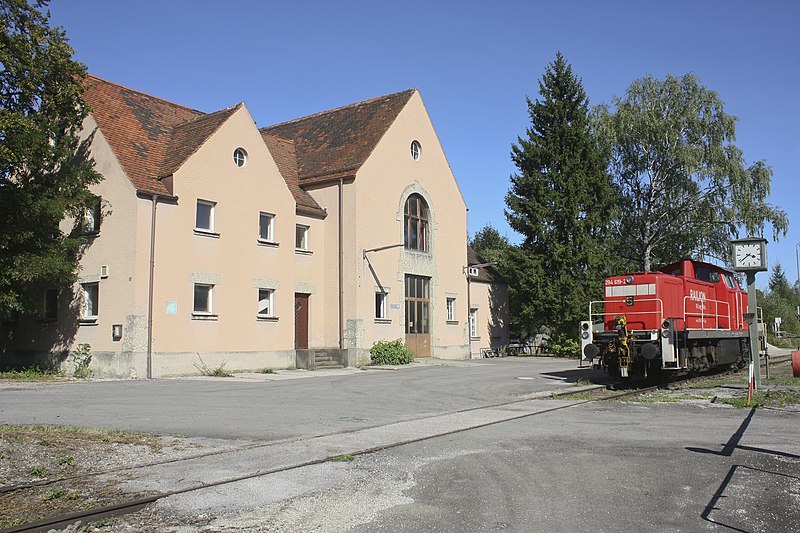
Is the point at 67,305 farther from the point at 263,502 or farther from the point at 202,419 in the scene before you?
the point at 263,502

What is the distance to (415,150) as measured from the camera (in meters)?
31.7

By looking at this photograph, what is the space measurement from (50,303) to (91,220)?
3.71 meters

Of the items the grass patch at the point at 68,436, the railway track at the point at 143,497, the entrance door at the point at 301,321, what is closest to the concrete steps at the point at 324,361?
the entrance door at the point at 301,321

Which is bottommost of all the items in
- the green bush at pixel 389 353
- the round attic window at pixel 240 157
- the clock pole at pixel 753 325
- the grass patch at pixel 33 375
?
the grass patch at pixel 33 375

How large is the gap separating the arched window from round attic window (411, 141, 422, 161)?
182 cm

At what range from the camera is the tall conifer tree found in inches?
1324

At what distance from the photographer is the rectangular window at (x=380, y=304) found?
2900 cm

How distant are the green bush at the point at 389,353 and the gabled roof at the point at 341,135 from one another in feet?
23.6

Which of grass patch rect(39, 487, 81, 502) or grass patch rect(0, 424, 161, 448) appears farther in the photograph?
grass patch rect(0, 424, 161, 448)

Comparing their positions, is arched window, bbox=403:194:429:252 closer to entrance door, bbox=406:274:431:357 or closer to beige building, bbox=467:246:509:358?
entrance door, bbox=406:274:431:357

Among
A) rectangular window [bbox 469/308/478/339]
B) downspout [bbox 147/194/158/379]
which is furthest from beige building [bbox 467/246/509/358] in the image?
downspout [bbox 147/194/158/379]

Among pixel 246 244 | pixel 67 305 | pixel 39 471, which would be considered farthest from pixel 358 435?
pixel 67 305

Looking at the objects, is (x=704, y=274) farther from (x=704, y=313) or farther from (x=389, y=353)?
(x=389, y=353)

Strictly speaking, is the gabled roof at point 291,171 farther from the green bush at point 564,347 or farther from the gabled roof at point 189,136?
the green bush at point 564,347
